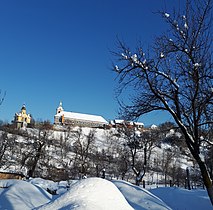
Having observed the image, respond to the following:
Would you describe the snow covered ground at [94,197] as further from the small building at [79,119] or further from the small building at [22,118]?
the small building at [79,119]

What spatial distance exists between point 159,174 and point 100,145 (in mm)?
21157

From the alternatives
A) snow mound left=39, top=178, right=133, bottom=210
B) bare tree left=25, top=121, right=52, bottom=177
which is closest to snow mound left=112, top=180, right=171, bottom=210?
snow mound left=39, top=178, right=133, bottom=210

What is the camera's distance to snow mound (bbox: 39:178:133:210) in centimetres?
288

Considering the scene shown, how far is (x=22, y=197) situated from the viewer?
7066 mm

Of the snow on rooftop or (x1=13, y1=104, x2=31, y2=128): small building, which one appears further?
the snow on rooftop

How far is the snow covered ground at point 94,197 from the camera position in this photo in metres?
3.02

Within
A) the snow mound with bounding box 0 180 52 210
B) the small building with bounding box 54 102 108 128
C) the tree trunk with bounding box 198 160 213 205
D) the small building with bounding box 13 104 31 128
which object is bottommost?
the snow mound with bounding box 0 180 52 210

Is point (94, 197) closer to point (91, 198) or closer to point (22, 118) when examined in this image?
point (91, 198)

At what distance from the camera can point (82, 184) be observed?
11.0 ft

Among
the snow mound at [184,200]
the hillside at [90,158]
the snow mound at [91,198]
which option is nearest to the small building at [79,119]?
the hillside at [90,158]

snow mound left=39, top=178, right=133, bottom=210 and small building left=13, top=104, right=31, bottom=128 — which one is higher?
small building left=13, top=104, right=31, bottom=128

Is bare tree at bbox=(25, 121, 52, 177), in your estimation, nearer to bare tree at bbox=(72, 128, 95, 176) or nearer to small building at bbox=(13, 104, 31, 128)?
bare tree at bbox=(72, 128, 95, 176)

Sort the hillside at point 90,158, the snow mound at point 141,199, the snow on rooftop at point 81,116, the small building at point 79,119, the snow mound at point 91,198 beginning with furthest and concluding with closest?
the snow on rooftop at point 81,116 < the small building at point 79,119 < the hillside at point 90,158 < the snow mound at point 141,199 < the snow mound at point 91,198

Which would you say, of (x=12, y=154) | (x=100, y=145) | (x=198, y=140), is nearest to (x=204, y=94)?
(x=198, y=140)
